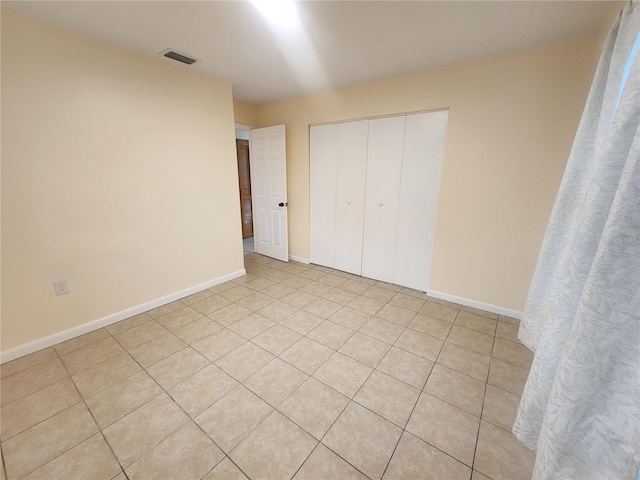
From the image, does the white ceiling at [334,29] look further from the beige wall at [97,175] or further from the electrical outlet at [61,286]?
the electrical outlet at [61,286]

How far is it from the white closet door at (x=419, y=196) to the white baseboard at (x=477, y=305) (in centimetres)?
17

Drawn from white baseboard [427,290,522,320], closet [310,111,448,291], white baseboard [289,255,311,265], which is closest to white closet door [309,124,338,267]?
closet [310,111,448,291]

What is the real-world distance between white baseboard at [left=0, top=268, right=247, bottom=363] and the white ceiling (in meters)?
2.23

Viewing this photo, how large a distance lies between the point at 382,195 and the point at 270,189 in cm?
169

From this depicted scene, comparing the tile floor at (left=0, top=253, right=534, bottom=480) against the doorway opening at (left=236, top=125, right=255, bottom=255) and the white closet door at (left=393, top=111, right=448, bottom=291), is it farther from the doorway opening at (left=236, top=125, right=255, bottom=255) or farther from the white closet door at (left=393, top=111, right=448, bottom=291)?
the doorway opening at (left=236, top=125, right=255, bottom=255)

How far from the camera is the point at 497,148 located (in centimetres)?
225

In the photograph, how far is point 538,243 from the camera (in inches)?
87.1

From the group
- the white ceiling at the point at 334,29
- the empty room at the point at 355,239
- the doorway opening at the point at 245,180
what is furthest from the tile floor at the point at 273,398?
the doorway opening at the point at 245,180

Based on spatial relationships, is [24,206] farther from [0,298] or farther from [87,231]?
[0,298]

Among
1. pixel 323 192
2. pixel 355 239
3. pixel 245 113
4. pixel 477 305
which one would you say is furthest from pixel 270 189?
pixel 477 305

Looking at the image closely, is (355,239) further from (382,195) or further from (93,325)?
(93,325)

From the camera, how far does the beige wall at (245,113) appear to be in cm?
355

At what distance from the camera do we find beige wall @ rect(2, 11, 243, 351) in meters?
1.73

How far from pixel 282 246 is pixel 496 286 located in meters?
2.74
